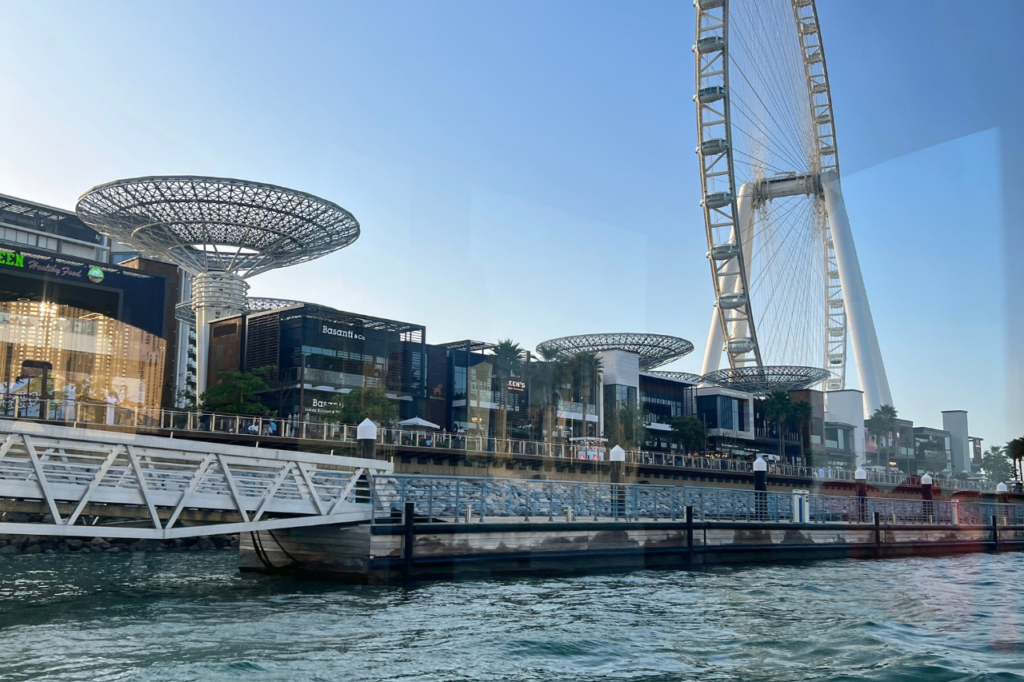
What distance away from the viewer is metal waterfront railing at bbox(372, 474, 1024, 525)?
25.1m

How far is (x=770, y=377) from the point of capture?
103 m

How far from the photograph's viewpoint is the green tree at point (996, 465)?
12975cm

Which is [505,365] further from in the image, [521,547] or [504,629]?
[504,629]

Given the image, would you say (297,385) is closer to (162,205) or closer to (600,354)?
(162,205)

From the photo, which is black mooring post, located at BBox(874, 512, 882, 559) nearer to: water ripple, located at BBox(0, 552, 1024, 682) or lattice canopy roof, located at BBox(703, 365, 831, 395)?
water ripple, located at BBox(0, 552, 1024, 682)

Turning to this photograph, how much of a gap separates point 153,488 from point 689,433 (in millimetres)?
80036

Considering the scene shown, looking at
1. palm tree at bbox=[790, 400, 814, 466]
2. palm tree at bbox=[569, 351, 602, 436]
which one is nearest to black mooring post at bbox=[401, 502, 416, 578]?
palm tree at bbox=[569, 351, 602, 436]

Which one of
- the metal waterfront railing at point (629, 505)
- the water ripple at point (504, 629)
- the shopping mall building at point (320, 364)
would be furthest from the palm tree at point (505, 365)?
the water ripple at point (504, 629)

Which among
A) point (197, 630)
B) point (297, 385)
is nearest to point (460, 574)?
point (197, 630)

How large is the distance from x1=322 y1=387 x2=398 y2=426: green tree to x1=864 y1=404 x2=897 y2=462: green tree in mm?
61436

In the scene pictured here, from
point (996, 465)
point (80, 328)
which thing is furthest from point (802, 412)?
point (80, 328)

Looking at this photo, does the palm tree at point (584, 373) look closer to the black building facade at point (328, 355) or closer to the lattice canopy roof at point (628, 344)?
the lattice canopy roof at point (628, 344)

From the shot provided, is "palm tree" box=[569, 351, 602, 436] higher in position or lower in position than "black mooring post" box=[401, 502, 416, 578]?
higher

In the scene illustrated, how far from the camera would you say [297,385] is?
→ 7294cm
